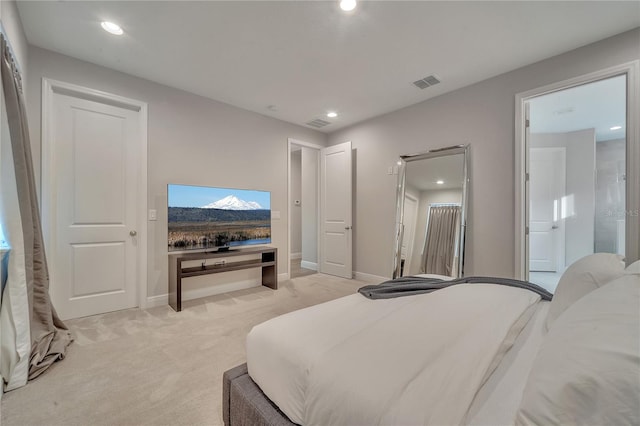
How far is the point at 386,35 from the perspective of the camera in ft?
7.47

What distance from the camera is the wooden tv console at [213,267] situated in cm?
292

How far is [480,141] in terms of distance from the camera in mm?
3162

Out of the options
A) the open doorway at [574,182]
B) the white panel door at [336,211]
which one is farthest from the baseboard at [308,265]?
the open doorway at [574,182]

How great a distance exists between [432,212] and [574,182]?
323cm

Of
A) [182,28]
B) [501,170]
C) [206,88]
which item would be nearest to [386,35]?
[182,28]

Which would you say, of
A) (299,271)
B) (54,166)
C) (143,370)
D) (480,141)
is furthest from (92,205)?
(480,141)

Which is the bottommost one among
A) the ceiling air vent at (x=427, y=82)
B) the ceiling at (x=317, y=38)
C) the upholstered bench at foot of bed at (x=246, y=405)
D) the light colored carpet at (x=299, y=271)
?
the light colored carpet at (x=299, y=271)

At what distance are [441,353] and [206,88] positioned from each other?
3623 millimetres

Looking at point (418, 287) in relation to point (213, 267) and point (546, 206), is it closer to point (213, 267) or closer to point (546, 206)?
point (213, 267)

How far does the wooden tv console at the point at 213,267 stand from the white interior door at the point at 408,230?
190cm

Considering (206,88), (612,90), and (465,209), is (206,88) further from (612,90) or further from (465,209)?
(612,90)

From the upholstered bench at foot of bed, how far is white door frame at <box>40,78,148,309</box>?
7.95ft

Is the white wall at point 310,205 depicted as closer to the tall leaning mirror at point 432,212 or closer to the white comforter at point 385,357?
the tall leaning mirror at point 432,212

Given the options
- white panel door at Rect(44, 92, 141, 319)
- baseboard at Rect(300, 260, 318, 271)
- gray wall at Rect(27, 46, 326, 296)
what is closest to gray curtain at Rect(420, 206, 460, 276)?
gray wall at Rect(27, 46, 326, 296)
